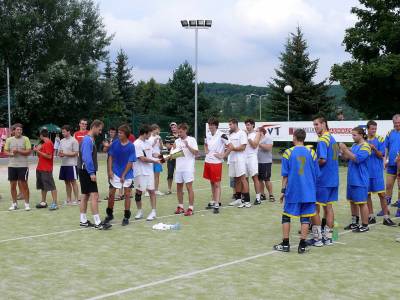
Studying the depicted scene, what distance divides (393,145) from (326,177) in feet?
10.6

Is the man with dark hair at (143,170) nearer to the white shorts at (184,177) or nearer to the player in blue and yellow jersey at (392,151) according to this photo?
the white shorts at (184,177)

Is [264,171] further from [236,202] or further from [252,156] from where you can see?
[236,202]

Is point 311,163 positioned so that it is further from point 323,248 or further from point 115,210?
point 115,210

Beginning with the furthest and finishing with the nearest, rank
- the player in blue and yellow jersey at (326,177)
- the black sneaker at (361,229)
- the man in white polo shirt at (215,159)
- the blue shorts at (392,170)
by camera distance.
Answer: the man in white polo shirt at (215,159)
the blue shorts at (392,170)
the black sneaker at (361,229)
the player in blue and yellow jersey at (326,177)

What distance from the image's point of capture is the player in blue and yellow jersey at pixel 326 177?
305 inches

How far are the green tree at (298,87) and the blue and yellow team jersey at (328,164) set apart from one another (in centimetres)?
3016

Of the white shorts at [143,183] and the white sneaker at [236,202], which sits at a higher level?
the white shorts at [143,183]

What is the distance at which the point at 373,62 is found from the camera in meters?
32.8

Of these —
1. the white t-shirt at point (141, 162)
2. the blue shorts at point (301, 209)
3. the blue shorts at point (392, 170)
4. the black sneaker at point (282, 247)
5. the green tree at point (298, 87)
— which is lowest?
the black sneaker at point (282, 247)

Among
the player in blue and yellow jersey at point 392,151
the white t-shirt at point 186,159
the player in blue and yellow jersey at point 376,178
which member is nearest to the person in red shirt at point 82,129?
the white t-shirt at point 186,159

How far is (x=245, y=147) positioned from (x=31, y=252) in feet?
18.0

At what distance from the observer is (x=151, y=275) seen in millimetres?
6164

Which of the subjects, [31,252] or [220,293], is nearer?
[220,293]

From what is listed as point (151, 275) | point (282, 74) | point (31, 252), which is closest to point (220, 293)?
point (151, 275)
